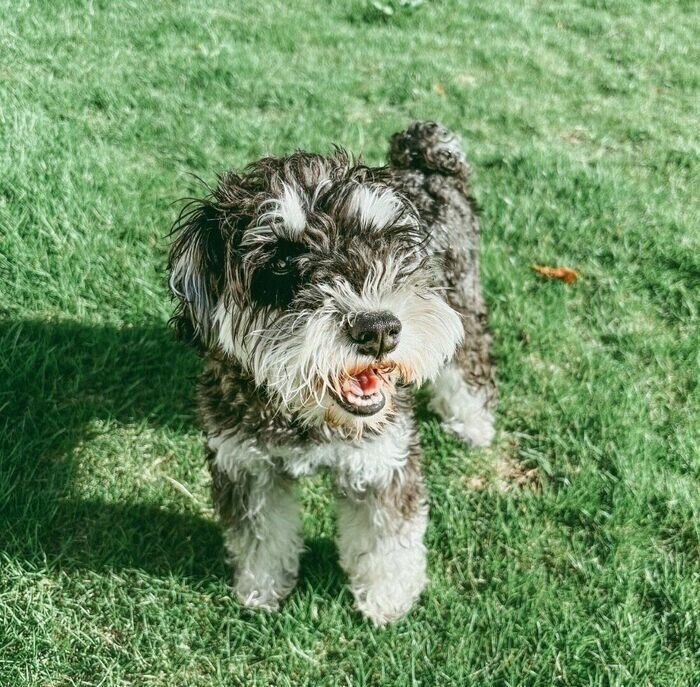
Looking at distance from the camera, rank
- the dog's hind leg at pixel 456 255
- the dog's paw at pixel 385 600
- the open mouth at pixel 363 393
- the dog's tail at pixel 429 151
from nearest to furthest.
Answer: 1. the open mouth at pixel 363 393
2. the dog's paw at pixel 385 600
3. the dog's hind leg at pixel 456 255
4. the dog's tail at pixel 429 151

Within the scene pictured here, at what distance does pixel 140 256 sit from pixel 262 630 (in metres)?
2.74

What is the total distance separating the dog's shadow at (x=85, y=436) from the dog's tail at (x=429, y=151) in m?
1.83

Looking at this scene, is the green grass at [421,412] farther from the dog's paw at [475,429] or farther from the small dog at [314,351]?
the small dog at [314,351]

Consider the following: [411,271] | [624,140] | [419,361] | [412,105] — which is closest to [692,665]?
[419,361]

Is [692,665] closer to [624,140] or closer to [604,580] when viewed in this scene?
[604,580]

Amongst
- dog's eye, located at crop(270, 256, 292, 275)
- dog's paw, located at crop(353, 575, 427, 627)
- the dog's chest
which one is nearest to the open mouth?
the dog's chest

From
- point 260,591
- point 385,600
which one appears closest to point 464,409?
point 385,600

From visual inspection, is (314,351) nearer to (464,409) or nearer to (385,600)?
(385,600)

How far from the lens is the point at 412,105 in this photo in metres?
7.02

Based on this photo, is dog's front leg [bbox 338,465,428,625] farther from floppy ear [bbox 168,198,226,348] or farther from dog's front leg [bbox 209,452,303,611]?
floppy ear [bbox 168,198,226,348]

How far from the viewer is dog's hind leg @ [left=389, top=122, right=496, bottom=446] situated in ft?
12.4

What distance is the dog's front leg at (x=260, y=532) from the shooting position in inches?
124

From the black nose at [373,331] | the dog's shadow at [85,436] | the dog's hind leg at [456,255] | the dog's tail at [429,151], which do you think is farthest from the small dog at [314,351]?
the dog's tail at [429,151]

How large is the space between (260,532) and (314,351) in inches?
52.0
